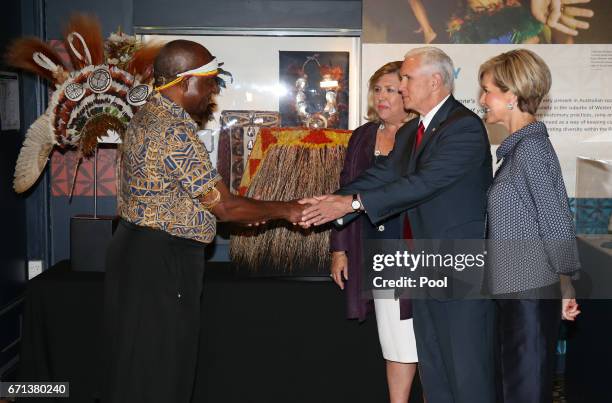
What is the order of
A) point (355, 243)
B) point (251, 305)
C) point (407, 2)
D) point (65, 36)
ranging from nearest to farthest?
1. point (355, 243)
2. point (251, 305)
3. point (65, 36)
4. point (407, 2)

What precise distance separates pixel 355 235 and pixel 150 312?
1.14 metres

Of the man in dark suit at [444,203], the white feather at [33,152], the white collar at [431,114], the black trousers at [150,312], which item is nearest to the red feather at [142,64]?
the white feather at [33,152]

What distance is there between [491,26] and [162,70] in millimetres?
2612

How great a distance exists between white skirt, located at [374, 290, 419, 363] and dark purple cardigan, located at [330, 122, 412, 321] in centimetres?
17

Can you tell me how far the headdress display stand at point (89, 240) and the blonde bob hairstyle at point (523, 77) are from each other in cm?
213

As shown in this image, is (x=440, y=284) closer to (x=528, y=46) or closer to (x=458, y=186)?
(x=458, y=186)

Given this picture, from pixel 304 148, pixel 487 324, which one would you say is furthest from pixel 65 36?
pixel 487 324

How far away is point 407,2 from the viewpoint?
4.73 metres

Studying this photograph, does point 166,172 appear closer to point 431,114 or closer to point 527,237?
point 431,114

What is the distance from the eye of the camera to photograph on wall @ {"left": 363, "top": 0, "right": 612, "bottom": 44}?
15.5 ft

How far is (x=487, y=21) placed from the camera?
4.76 metres

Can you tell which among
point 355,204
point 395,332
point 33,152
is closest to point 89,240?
point 33,152

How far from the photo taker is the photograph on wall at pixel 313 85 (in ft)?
15.9

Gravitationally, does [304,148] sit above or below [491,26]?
below
